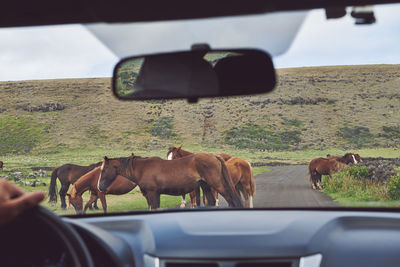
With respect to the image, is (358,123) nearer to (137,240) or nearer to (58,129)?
(58,129)

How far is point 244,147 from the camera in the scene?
15.4 meters

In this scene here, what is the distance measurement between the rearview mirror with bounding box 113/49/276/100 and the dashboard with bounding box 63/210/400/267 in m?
0.81

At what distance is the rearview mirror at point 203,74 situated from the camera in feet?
8.05

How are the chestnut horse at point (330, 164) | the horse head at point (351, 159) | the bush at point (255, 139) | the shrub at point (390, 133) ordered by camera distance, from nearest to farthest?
1. the bush at point (255, 139)
2. the shrub at point (390, 133)
3. the chestnut horse at point (330, 164)
4. the horse head at point (351, 159)

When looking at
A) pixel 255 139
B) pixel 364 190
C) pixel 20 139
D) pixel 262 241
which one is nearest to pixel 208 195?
pixel 364 190

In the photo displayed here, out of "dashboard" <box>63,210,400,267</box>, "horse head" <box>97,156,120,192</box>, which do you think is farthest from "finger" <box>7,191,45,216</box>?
"horse head" <box>97,156,120,192</box>

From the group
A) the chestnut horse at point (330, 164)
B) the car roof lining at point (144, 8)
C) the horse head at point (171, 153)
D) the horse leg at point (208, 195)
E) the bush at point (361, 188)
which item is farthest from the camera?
the chestnut horse at point (330, 164)

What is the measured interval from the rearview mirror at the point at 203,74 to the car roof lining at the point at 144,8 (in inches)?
8.3

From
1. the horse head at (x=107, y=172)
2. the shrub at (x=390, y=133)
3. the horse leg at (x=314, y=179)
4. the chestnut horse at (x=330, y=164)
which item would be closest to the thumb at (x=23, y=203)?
the horse head at (x=107, y=172)

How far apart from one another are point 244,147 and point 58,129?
6.88 meters

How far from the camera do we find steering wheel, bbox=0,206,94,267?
1606 millimetres

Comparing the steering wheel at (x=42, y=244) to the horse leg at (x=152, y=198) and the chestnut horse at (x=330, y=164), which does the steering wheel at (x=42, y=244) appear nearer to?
the horse leg at (x=152, y=198)

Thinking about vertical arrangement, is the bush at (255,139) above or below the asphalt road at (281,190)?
above

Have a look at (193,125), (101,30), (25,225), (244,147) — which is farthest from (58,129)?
(25,225)
